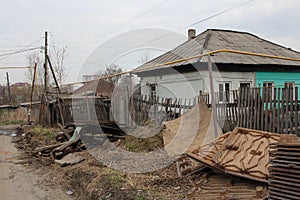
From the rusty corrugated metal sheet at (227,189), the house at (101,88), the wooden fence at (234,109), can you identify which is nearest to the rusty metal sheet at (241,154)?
the rusty corrugated metal sheet at (227,189)

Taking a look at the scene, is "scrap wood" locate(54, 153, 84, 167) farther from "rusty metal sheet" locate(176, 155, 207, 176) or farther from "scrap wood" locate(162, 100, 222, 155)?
"rusty metal sheet" locate(176, 155, 207, 176)

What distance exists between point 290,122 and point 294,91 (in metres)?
0.60

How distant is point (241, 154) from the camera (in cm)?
419

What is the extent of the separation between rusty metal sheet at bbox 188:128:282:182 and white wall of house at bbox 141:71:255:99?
669 centimetres

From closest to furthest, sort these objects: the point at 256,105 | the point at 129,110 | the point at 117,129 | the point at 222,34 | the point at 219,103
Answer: the point at 256,105, the point at 219,103, the point at 117,129, the point at 129,110, the point at 222,34

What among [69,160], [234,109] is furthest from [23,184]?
[234,109]

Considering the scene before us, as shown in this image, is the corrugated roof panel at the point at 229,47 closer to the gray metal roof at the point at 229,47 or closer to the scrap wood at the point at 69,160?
the gray metal roof at the point at 229,47

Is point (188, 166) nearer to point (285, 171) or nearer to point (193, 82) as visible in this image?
point (285, 171)

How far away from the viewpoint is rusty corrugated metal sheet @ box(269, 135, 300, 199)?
320 cm

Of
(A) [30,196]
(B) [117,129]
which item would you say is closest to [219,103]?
(B) [117,129]

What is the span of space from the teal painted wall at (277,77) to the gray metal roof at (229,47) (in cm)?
59

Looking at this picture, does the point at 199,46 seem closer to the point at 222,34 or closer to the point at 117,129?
the point at 222,34

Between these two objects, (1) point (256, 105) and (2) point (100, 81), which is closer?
(1) point (256, 105)

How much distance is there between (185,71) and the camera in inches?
485
